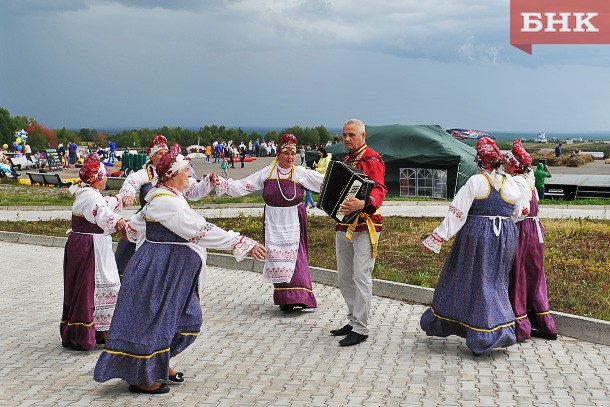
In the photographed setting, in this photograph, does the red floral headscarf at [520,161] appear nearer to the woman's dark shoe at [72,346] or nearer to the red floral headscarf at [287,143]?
the red floral headscarf at [287,143]

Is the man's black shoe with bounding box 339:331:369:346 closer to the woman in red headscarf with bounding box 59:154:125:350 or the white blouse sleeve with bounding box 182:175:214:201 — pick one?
the woman in red headscarf with bounding box 59:154:125:350

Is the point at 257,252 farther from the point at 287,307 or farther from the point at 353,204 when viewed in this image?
the point at 287,307

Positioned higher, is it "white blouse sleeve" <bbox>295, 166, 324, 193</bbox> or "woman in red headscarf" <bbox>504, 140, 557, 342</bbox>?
"white blouse sleeve" <bbox>295, 166, 324, 193</bbox>

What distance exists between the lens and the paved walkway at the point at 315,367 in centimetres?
679

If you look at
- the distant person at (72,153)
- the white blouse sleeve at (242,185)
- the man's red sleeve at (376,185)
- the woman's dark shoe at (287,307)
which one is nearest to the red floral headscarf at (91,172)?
the white blouse sleeve at (242,185)

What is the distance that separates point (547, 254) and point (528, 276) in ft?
14.1

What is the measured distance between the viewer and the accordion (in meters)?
8.19

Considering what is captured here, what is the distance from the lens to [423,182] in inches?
1165

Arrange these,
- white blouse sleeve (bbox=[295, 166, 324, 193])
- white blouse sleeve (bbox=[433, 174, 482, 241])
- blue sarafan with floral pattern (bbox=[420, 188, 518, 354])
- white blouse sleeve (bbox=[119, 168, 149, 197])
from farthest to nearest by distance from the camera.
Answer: white blouse sleeve (bbox=[295, 166, 324, 193]) < white blouse sleeve (bbox=[119, 168, 149, 197]) < white blouse sleeve (bbox=[433, 174, 482, 241]) < blue sarafan with floral pattern (bbox=[420, 188, 518, 354])

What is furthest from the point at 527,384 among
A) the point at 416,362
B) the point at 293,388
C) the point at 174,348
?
the point at 174,348

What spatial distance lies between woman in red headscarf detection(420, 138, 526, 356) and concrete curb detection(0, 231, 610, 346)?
1046 millimetres

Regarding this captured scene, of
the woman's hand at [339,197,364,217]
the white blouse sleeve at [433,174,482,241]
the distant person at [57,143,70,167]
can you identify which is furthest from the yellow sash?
the distant person at [57,143,70,167]

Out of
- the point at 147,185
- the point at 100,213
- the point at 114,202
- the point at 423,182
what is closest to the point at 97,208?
the point at 100,213

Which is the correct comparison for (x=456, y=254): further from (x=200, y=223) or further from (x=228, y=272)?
(x=228, y=272)
